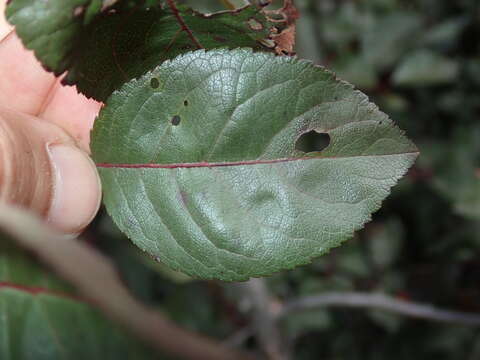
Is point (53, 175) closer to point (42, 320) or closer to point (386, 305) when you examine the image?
point (42, 320)

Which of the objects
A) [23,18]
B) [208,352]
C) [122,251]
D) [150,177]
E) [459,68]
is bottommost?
[122,251]

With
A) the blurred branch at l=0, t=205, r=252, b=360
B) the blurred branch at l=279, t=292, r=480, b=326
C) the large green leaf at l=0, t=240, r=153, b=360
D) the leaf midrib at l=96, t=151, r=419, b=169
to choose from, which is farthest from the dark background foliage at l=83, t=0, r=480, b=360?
the blurred branch at l=0, t=205, r=252, b=360

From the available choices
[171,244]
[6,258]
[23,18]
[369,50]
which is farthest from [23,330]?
[369,50]

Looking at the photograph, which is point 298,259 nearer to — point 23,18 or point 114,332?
point 114,332

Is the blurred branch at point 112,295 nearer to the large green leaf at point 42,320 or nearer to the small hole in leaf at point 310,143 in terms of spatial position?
the large green leaf at point 42,320

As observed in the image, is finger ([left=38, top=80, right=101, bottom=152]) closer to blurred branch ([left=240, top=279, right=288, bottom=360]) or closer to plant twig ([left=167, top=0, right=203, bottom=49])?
plant twig ([left=167, top=0, right=203, bottom=49])

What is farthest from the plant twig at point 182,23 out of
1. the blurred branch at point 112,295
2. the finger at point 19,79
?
the blurred branch at point 112,295


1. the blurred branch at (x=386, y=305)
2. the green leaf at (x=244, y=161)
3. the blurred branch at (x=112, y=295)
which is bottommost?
the blurred branch at (x=386, y=305)

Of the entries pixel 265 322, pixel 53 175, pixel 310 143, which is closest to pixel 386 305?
pixel 265 322
